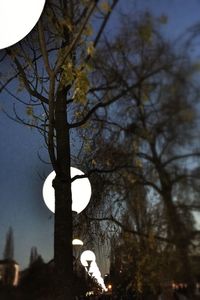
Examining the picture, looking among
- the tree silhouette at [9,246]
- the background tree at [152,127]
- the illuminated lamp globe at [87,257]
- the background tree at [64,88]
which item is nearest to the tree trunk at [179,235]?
the background tree at [152,127]

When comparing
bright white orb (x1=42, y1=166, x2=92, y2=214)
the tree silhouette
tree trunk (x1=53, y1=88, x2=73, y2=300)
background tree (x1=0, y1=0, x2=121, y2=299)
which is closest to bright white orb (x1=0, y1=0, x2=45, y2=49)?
background tree (x1=0, y1=0, x2=121, y2=299)

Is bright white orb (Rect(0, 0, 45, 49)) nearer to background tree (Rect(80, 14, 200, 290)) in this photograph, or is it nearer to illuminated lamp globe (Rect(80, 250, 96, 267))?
background tree (Rect(80, 14, 200, 290))

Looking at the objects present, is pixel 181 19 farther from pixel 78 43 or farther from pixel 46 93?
pixel 46 93

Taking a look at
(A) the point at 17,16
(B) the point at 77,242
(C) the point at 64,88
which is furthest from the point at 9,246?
(A) the point at 17,16

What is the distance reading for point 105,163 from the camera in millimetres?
1168

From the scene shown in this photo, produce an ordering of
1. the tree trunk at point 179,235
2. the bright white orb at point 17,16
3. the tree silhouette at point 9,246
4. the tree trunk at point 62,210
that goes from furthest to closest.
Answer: the tree silhouette at point 9,246 < the tree trunk at point 62,210 < the bright white orb at point 17,16 < the tree trunk at point 179,235

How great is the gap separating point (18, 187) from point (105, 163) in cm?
67

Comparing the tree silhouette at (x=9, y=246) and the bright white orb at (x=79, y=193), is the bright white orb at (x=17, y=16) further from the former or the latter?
the tree silhouette at (x=9, y=246)

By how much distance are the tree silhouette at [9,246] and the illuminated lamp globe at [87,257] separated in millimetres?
423

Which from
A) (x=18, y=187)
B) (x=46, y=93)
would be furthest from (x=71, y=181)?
(x=18, y=187)

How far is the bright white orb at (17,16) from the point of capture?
1.10 metres

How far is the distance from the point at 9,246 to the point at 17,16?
939 millimetres

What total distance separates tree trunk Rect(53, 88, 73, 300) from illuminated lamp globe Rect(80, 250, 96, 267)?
53mm

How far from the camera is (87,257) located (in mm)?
1303
